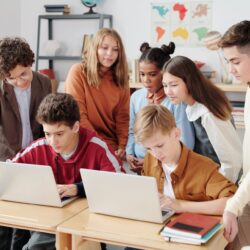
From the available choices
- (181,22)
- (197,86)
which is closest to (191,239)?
(197,86)

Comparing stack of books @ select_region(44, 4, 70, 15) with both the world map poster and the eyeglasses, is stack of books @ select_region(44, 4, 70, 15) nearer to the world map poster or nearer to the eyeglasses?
the world map poster

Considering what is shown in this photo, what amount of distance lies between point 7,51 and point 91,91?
1.84 feet

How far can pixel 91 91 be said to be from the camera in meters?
2.54

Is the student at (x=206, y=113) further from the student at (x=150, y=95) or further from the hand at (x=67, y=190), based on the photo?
the hand at (x=67, y=190)

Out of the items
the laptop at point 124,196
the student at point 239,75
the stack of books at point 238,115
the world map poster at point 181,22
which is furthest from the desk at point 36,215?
the world map poster at point 181,22

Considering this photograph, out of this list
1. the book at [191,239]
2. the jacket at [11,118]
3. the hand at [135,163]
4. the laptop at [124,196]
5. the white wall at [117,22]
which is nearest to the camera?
the book at [191,239]

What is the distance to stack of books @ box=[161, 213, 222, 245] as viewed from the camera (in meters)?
1.47

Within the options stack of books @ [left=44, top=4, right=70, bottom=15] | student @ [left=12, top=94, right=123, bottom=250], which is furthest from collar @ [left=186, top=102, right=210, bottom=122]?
stack of books @ [left=44, top=4, right=70, bottom=15]

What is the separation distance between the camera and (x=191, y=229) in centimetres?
151

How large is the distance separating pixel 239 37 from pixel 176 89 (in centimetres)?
58

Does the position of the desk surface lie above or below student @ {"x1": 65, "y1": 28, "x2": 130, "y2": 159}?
below

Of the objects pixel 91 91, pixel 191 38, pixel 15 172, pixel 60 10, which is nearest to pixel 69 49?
pixel 60 10

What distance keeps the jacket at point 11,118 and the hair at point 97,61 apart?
0.29 m

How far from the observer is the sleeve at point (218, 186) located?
1.71 m
